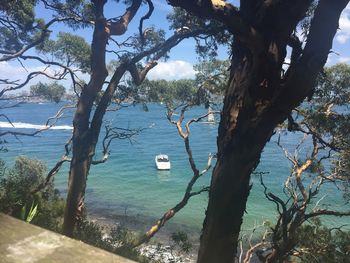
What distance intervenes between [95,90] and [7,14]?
470 centimetres

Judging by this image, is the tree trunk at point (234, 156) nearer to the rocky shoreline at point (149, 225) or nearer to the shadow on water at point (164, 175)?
the rocky shoreline at point (149, 225)

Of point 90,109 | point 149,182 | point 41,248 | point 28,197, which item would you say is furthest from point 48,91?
point 149,182

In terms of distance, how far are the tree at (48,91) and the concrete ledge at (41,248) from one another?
16045mm

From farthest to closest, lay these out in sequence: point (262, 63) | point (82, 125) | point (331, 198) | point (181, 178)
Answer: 1. point (181, 178)
2. point (331, 198)
3. point (82, 125)
4. point (262, 63)

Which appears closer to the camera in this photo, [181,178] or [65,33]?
[65,33]

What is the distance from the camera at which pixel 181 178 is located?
35.4 m

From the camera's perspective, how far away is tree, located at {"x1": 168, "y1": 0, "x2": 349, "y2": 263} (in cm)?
326

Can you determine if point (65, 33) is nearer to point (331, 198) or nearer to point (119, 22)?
point (119, 22)

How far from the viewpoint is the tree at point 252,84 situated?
10.7ft

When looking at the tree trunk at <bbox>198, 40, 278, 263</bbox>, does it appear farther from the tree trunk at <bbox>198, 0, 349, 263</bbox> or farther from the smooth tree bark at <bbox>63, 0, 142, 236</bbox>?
the smooth tree bark at <bbox>63, 0, 142, 236</bbox>

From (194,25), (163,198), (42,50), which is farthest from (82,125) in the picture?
(163,198)

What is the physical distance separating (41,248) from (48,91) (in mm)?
17030

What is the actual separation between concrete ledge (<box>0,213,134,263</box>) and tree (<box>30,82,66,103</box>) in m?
16.0

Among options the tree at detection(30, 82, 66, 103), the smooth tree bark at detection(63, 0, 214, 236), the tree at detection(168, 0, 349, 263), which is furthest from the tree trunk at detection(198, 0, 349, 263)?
the tree at detection(30, 82, 66, 103)
